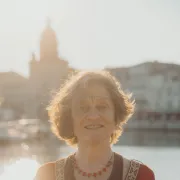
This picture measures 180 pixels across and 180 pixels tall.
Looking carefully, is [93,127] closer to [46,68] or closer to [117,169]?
[117,169]

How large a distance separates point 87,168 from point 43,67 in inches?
2793

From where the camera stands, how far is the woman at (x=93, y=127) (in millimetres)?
1888

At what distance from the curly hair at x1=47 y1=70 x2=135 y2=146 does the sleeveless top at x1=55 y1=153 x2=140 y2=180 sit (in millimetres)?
131

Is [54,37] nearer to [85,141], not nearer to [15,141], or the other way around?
[15,141]

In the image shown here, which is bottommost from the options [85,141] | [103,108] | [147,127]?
[147,127]

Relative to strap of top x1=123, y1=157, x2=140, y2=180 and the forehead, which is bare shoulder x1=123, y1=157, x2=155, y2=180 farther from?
the forehead

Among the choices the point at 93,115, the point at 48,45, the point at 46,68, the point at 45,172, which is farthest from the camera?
the point at 46,68

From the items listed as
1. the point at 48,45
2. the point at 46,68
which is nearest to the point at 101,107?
the point at 48,45

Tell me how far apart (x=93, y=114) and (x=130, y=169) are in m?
0.25

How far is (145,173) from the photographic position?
188 centimetres

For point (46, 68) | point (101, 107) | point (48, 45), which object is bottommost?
point (101, 107)

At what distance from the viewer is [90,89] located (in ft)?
6.31

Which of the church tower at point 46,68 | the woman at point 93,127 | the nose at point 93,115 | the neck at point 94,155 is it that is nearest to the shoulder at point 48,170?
the woman at point 93,127

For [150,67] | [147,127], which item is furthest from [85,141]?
[150,67]
